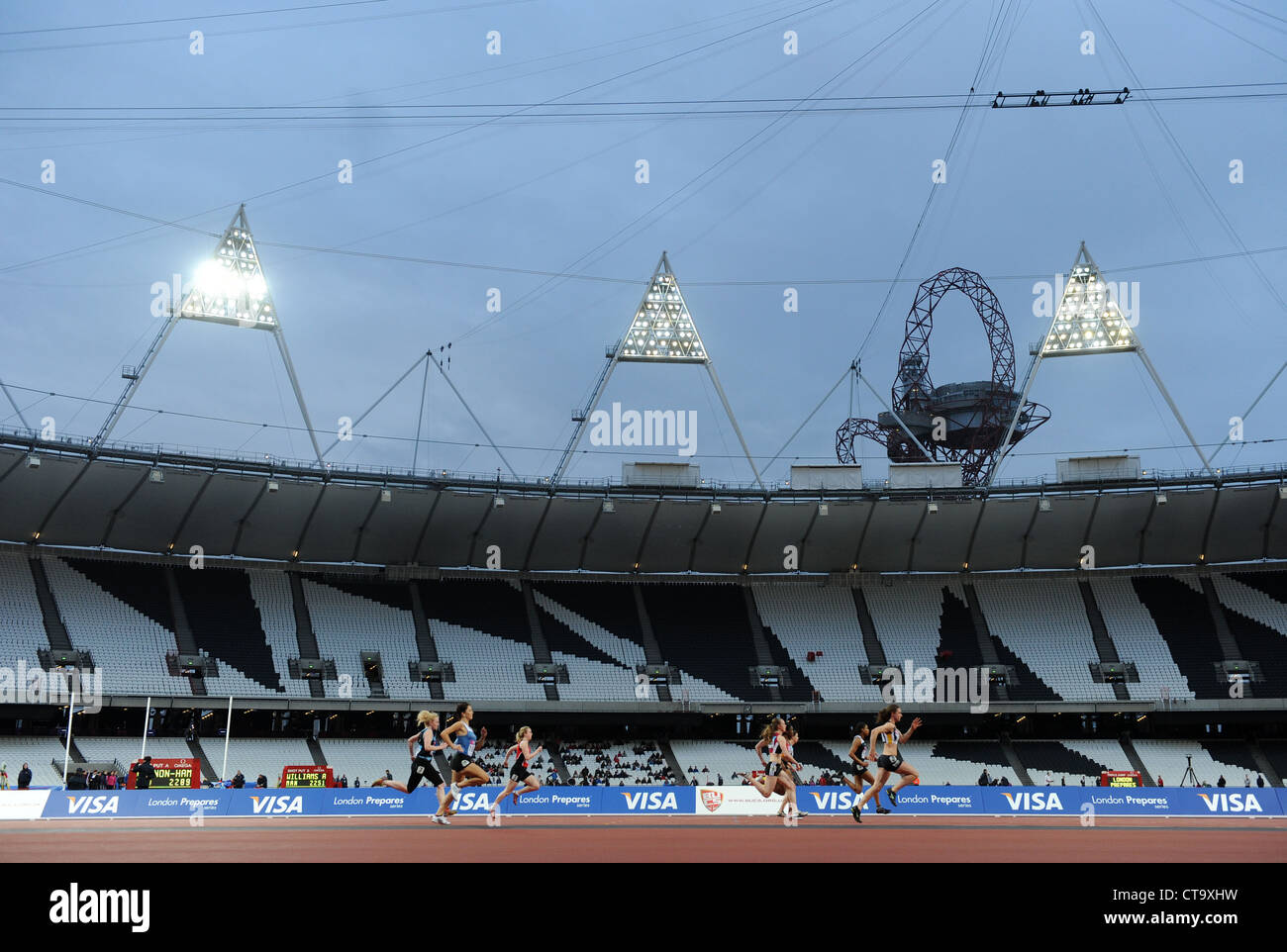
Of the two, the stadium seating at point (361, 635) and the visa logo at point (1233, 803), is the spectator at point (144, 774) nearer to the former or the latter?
the stadium seating at point (361, 635)

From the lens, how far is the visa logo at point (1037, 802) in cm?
2945

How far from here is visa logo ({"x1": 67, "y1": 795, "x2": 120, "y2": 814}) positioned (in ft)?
91.9

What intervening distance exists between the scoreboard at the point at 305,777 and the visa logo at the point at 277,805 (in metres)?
8.33

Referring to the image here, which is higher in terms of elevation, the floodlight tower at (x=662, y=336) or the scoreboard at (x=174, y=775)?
the floodlight tower at (x=662, y=336)

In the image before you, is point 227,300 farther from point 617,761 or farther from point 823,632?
point 823,632

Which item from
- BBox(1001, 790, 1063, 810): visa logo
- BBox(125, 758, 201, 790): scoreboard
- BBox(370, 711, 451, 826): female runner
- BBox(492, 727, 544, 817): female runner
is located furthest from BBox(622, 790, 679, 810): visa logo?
BBox(125, 758, 201, 790): scoreboard

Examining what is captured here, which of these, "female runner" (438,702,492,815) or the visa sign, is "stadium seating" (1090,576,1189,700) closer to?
the visa sign

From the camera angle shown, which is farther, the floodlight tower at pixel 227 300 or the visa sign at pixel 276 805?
the floodlight tower at pixel 227 300

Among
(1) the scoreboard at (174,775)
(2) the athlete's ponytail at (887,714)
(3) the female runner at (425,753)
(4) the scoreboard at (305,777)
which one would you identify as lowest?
(4) the scoreboard at (305,777)

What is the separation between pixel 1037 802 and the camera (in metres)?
29.5

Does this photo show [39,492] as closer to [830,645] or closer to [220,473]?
[220,473]

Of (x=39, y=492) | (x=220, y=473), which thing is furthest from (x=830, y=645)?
(x=39, y=492)

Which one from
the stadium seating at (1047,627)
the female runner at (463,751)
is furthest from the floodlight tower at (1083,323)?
the female runner at (463,751)
